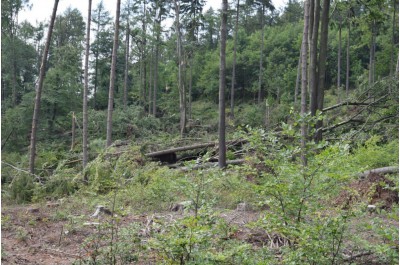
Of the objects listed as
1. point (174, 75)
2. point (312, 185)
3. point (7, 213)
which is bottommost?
point (7, 213)

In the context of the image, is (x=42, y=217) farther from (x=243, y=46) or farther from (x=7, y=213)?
(x=243, y=46)

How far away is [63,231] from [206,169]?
3.15m

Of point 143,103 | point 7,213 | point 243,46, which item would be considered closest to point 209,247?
point 7,213

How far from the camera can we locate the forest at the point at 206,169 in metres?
4.07

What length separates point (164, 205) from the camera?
8.77 metres

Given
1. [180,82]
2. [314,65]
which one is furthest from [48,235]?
[180,82]

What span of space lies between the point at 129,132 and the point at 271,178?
1877 centimetres

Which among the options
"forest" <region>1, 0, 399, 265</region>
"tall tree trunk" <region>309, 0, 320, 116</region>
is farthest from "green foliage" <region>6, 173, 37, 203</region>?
"tall tree trunk" <region>309, 0, 320, 116</region>

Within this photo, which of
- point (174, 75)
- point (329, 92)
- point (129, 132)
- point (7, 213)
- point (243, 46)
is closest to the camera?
point (7, 213)

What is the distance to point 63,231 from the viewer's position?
274 inches

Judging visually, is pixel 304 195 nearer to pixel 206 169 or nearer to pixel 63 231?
pixel 206 169

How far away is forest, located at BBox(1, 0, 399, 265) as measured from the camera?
160 inches

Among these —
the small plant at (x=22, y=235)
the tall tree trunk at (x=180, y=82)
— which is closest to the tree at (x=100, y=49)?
the tall tree trunk at (x=180, y=82)

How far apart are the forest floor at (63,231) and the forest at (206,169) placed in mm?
35
